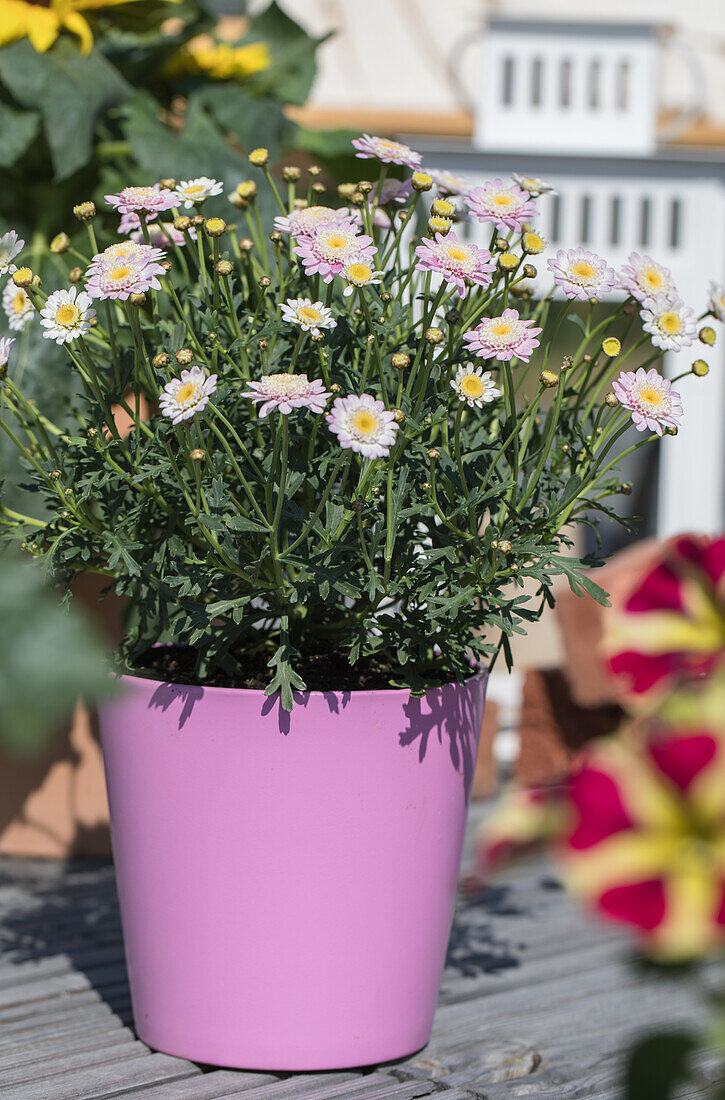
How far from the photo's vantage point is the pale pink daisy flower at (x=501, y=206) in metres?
1.14

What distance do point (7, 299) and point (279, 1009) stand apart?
32.4 inches

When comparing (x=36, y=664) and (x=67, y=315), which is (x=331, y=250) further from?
(x=36, y=664)

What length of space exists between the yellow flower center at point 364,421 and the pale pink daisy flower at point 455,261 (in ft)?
0.57

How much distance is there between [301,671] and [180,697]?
5.7 inches

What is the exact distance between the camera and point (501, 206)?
1150 millimetres

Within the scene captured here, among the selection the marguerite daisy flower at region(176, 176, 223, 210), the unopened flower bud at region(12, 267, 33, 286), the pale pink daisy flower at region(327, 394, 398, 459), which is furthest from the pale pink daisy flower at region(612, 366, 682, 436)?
the unopened flower bud at region(12, 267, 33, 286)

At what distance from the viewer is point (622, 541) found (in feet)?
19.1

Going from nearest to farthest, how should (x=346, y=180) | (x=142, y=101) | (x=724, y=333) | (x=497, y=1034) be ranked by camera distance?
(x=497, y=1034)
(x=142, y=101)
(x=346, y=180)
(x=724, y=333)

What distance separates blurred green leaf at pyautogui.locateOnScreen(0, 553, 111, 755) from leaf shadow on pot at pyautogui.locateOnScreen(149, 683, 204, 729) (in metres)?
0.93

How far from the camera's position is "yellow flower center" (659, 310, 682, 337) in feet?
3.60

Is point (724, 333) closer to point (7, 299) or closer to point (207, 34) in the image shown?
point (207, 34)

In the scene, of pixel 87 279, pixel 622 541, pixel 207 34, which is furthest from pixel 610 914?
pixel 622 541

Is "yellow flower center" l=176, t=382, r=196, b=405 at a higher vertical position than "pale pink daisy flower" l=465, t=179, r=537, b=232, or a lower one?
lower

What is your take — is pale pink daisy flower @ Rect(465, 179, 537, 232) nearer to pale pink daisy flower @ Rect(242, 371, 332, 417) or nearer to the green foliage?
the green foliage
